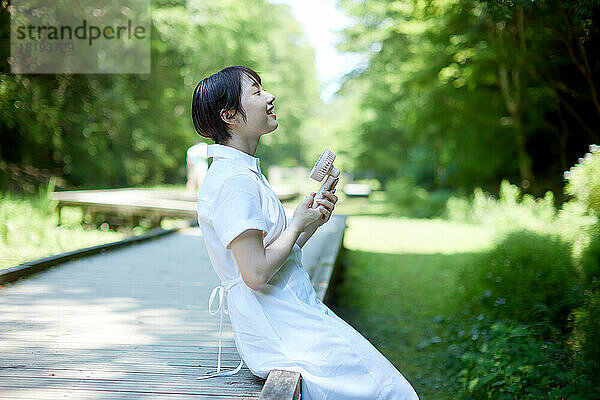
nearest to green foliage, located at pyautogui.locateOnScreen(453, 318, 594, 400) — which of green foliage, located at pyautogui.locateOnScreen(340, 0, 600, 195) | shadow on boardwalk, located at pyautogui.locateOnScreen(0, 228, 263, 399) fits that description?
shadow on boardwalk, located at pyautogui.locateOnScreen(0, 228, 263, 399)

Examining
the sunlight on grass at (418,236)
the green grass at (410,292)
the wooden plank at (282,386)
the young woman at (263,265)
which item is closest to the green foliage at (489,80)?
the sunlight on grass at (418,236)

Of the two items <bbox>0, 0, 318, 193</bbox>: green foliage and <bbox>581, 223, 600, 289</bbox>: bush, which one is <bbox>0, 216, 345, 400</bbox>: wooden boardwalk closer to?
<bbox>581, 223, 600, 289</bbox>: bush

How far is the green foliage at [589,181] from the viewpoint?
662 cm

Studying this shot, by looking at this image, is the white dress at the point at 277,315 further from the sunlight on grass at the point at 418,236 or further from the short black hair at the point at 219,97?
the sunlight on grass at the point at 418,236

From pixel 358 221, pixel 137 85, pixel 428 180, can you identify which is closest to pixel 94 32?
Answer: pixel 137 85

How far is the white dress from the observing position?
2250 millimetres

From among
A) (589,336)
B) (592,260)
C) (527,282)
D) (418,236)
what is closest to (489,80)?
(418,236)

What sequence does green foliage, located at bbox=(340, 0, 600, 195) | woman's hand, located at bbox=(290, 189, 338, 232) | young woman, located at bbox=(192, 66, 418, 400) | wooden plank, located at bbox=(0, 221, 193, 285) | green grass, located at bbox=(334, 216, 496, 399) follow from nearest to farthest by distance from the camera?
young woman, located at bbox=(192, 66, 418, 400), woman's hand, located at bbox=(290, 189, 338, 232), wooden plank, located at bbox=(0, 221, 193, 285), green grass, located at bbox=(334, 216, 496, 399), green foliage, located at bbox=(340, 0, 600, 195)

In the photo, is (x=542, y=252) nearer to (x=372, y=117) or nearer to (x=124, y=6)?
(x=124, y=6)

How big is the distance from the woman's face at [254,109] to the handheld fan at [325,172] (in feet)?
0.95

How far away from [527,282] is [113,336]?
14.1ft

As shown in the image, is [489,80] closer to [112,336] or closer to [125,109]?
[112,336]

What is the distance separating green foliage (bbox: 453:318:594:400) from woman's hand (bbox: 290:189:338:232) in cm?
247

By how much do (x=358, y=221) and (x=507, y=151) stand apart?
22.6 feet
